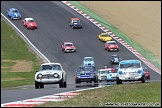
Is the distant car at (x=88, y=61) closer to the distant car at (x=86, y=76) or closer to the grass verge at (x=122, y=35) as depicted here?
the grass verge at (x=122, y=35)

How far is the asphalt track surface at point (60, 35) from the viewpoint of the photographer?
6222 centimetres

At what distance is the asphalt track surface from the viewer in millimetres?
62219

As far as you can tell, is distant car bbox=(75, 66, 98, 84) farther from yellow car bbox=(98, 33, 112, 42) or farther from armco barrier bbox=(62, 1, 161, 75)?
yellow car bbox=(98, 33, 112, 42)

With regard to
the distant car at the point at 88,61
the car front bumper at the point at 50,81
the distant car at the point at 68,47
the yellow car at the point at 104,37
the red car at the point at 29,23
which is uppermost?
the red car at the point at 29,23

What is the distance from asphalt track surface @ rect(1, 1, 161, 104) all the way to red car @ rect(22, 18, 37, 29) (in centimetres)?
51

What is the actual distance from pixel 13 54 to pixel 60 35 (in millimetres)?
11803

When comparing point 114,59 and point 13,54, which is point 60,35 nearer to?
point 13,54

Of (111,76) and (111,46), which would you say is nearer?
(111,76)

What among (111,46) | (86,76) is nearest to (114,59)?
(111,46)

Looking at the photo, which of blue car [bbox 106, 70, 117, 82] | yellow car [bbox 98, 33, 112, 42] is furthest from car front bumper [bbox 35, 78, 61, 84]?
yellow car [bbox 98, 33, 112, 42]

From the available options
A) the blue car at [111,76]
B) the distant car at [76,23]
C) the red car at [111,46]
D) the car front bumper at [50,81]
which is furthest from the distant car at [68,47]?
the car front bumper at [50,81]

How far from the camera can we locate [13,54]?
6388cm

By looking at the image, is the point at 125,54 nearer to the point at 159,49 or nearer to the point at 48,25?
the point at 159,49

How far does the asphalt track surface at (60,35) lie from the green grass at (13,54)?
1.68 metres
